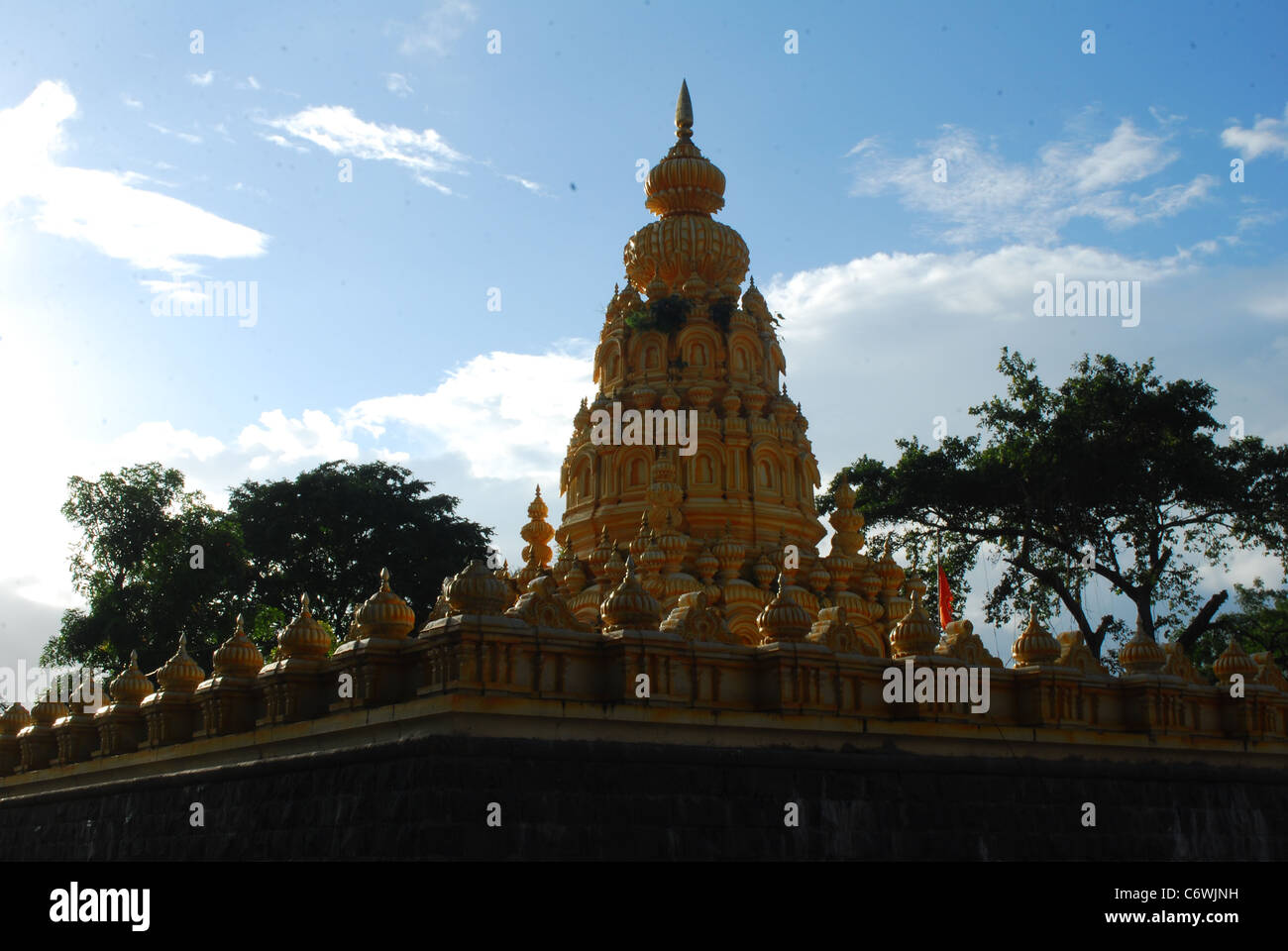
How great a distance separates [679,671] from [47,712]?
50.6 feet

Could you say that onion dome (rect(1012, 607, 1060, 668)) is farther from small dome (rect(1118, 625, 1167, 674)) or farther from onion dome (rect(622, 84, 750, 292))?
onion dome (rect(622, 84, 750, 292))

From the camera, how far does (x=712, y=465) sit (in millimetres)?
36406

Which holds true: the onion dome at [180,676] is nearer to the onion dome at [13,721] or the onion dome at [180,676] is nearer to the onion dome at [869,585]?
the onion dome at [13,721]

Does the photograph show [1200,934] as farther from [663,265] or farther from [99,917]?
[663,265]

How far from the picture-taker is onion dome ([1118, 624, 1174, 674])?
903 inches

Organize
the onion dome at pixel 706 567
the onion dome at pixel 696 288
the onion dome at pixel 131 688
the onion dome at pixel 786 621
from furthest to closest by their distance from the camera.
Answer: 1. the onion dome at pixel 696 288
2. the onion dome at pixel 706 567
3. the onion dome at pixel 131 688
4. the onion dome at pixel 786 621

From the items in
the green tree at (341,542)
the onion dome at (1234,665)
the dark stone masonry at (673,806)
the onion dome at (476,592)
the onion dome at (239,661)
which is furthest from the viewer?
the green tree at (341,542)

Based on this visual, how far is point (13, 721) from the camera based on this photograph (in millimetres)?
29359

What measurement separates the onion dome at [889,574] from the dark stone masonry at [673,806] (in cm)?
1322

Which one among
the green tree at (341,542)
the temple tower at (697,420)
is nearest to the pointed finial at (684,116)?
the temple tower at (697,420)

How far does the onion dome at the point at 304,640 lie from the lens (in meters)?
19.8

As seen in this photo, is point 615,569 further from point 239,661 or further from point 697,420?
point 239,661

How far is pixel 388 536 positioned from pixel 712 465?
60.9ft

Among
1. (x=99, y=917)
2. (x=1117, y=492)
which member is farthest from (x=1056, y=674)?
(x=1117, y=492)
